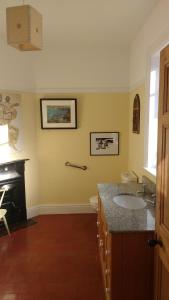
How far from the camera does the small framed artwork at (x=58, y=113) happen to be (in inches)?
156

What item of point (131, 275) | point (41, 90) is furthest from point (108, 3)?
point (131, 275)

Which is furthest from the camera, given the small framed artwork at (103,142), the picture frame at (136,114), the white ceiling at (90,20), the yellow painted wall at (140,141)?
the small framed artwork at (103,142)

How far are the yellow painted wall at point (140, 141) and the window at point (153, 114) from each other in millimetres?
58

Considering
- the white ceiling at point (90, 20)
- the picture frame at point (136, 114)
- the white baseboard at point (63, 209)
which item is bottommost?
the white baseboard at point (63, 209)

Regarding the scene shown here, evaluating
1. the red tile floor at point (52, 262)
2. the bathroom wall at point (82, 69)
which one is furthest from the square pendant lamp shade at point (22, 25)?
the red tile floor at point (52, 262)

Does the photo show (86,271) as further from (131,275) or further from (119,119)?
(119,119)

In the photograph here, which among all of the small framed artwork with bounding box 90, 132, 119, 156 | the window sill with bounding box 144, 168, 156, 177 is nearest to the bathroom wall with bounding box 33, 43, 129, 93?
the small framed artwork with bounding box 90, 132, 119, 156

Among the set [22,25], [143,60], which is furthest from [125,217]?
[143,60]

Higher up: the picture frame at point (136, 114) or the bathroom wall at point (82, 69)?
the bathroom wall at point (82, 69)

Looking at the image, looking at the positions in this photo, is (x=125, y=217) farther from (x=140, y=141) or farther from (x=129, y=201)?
(x=140, y=141)

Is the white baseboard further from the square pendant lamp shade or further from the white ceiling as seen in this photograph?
the square pendant lamp shade

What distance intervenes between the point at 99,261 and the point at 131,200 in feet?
2.81

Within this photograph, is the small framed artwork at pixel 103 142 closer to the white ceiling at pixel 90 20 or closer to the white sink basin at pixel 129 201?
the white ceiling at pixel 90 20

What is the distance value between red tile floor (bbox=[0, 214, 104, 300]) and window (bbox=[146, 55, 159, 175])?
1.30 metres
